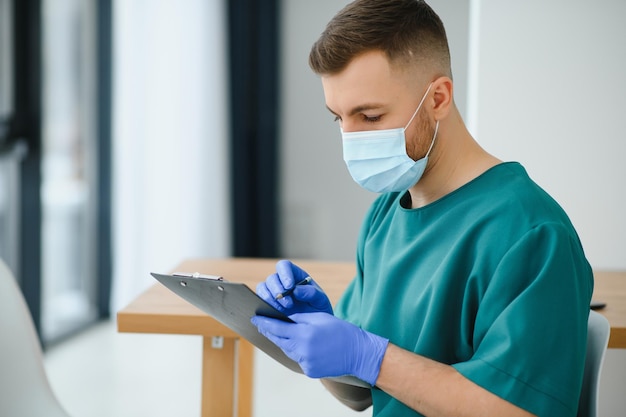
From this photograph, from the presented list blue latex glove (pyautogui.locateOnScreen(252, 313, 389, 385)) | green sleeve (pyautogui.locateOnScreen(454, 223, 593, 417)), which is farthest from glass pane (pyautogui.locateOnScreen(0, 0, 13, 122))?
green sleeve (pyautogui.locateOnScreen(454, 223, 593, 417))

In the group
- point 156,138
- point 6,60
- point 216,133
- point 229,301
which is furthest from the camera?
point 216,133

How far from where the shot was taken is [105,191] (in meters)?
3.62

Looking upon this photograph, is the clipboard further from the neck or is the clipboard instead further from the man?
the neck

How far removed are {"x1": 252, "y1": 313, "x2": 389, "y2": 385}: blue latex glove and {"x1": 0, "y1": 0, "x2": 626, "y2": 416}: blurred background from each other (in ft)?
3.83

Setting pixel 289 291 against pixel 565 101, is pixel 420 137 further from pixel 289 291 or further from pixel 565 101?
pixel 565 101

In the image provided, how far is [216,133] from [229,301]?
288cm

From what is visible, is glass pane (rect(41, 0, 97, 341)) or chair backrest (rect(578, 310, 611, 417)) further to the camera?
glass pane (rect(41, 0, 97, 341))

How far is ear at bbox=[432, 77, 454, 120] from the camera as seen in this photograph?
1125 mm

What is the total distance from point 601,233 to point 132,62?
7.57 ft

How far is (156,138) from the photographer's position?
3.48m

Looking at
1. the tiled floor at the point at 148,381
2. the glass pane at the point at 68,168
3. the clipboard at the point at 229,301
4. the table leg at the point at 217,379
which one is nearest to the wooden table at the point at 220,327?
the table leg at the point at 217,379

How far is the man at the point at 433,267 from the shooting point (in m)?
0.92

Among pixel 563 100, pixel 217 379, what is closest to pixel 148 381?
pixel 217 379

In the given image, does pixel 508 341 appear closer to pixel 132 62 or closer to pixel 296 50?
pixel 132 62
